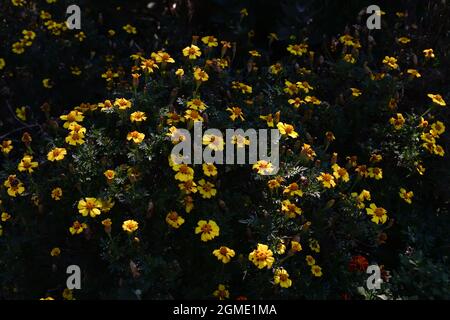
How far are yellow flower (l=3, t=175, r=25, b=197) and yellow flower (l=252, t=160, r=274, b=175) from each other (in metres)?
1.11

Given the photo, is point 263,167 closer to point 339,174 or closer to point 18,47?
point 339,174

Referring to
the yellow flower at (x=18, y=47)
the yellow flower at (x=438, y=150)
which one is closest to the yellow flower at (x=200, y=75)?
the yellow flower at (x=438, y=150)

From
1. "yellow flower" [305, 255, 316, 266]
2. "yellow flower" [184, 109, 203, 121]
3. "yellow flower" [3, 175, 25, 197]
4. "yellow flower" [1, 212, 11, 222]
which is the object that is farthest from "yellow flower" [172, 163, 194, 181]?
"yellow flower" [1, 212, 11, 222]

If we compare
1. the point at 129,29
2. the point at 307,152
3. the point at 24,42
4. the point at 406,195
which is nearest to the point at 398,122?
the point at 406,195

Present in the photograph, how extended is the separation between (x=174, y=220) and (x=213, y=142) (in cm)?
41

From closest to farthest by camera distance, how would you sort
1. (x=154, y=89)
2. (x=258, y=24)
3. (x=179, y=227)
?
1. (x=179, y=227)
2. (x=154, y=89)
3. (x=258, y=24)

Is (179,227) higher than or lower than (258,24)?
lower

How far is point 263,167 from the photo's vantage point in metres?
2.60

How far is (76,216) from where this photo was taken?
104 inches

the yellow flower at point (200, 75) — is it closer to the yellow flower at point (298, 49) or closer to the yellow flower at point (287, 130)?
the yellow flower at point (287, 130)

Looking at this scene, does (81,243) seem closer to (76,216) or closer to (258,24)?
(76,216)

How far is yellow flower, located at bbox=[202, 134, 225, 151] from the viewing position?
8.47 feet
